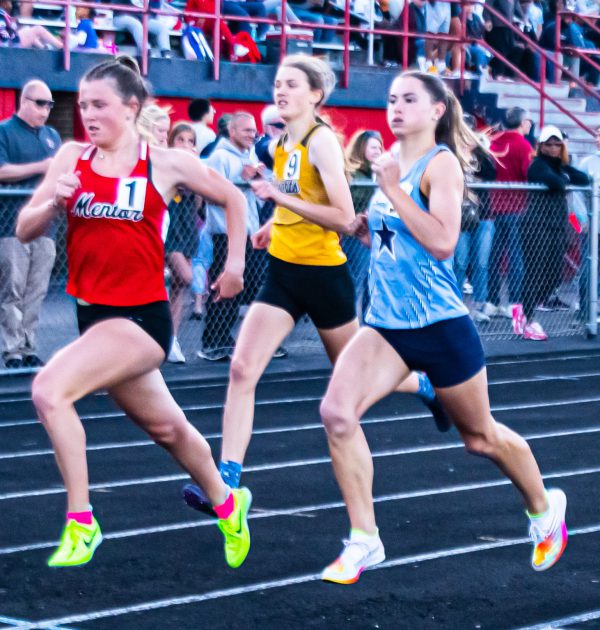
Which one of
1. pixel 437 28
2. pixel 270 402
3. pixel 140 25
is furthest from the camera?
pixel 437 28

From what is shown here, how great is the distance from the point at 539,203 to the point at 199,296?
3.65 m

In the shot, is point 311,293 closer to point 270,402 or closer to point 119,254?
point 119,254

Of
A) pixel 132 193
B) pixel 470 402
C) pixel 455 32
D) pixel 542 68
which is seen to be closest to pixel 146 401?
pixel 132 193

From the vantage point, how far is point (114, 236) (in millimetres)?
5691

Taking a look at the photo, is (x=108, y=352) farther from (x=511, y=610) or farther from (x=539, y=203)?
(x=539, y=203)

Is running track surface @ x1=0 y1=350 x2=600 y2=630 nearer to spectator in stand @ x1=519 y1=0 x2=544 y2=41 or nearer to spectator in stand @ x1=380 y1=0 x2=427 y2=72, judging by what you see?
spectator in stand @ x1=380 y1=0 x2=427 y2=72

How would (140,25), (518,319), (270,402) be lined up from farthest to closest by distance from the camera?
1. (140,25)
2. (518,319)
3. (270,402)

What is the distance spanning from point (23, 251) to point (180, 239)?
4.51 feet

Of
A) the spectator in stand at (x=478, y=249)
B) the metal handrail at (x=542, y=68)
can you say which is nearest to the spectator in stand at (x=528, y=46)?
the metal handrail at (x=542, y=68)

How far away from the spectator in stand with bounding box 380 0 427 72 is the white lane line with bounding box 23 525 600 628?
15.1 m

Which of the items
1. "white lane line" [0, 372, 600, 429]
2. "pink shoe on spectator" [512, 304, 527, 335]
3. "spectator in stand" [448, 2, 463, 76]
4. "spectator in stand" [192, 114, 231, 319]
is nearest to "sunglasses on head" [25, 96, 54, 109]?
"spectator in stand" [192, 114, 231, 319]

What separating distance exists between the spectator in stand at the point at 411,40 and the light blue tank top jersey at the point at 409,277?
1556 cm

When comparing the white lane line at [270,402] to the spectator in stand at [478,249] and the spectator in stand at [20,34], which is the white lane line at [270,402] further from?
the spectator in stand at [20,34]

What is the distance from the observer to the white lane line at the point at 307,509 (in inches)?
250
